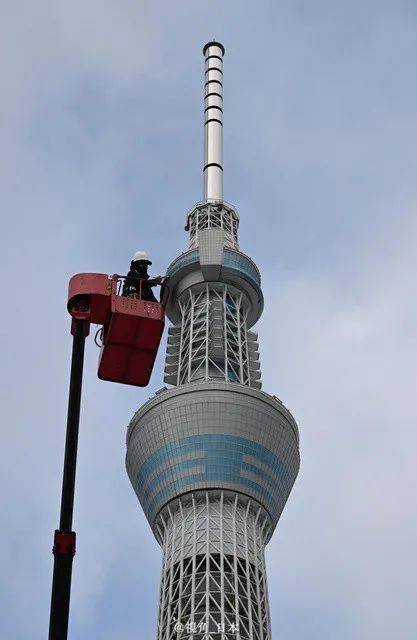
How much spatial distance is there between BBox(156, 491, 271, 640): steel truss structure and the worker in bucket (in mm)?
105519

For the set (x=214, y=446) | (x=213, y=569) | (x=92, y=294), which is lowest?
(x=92, y=294)

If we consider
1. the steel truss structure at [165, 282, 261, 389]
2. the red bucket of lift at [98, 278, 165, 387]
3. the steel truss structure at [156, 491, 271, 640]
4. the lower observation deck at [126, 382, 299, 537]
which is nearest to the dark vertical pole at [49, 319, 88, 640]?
the red bucket of lift at [98, 278, 165, 387]

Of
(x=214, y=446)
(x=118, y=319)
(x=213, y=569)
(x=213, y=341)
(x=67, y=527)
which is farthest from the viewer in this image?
(x=213, y=341)

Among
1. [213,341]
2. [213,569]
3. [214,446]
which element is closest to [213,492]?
[214,446]

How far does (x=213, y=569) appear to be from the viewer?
Result: 472 feet

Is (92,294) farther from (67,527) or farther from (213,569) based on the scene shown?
(213,569)

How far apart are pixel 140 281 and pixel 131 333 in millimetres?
2954

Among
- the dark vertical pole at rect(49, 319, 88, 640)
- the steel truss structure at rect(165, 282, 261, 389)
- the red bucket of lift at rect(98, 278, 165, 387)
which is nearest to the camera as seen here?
the dark vertical pole at rect(49, 319, 88, 640)

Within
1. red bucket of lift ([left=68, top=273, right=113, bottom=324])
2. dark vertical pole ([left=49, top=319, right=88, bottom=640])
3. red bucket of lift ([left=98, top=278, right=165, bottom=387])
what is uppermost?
red bucket of lift ([left=68, top=273, right=113, bottom=324])

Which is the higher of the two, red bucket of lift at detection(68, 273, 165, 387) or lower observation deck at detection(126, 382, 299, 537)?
lower observation deck at detection(126, 382, 299, 537)

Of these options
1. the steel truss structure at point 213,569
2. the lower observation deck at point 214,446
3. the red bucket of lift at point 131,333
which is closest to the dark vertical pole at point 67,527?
the red bucket of lift at point 131,333

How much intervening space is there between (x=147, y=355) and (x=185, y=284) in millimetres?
151428

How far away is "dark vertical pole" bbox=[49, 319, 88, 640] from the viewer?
30.7 metres

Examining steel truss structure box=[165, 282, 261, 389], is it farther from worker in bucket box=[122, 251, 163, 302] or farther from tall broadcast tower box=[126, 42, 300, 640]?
worker in bucket box=[122, 251, 163, 302]
